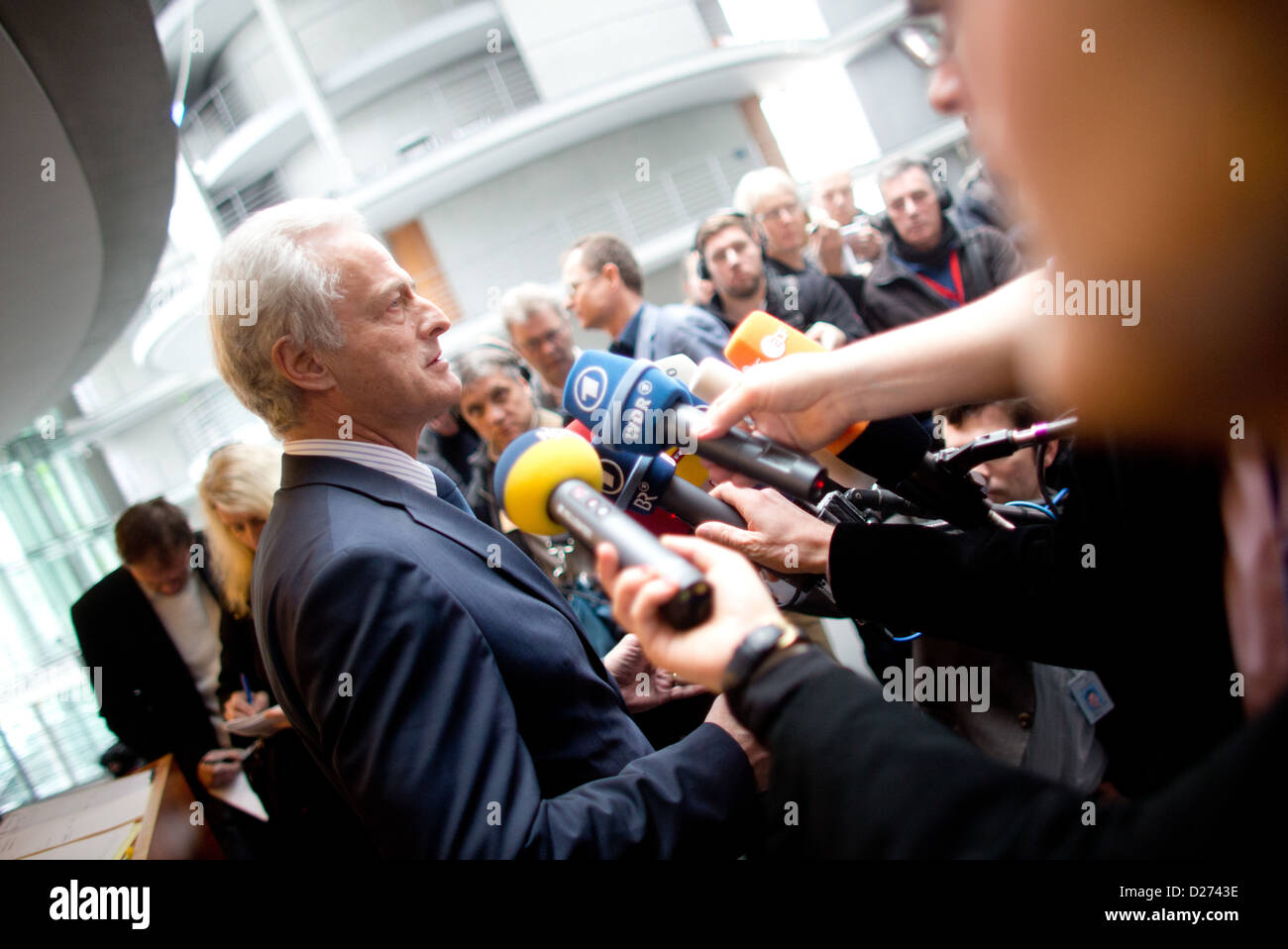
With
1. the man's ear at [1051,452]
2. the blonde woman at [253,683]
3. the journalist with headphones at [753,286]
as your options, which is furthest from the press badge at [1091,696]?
the blonde woman at [253,683]

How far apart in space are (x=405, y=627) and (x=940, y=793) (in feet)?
2.07

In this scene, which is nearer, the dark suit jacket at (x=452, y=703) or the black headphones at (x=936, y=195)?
the dark suit jacket at (x=452, y=703)

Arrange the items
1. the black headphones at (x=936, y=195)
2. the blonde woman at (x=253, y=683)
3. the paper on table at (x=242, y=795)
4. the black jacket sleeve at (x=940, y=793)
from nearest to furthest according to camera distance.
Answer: the black jacket sleeve at (x=940, y=793) → the blonde woman at (x=253, y=683) → the paper on table at (x=242, y=795) → the black headphones at (x=936, y=195)

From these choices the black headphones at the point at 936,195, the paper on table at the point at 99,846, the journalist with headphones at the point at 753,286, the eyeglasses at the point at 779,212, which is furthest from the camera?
the eyeglasses at the point at 779,212

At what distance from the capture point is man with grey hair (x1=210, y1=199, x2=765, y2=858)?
2.84 ft

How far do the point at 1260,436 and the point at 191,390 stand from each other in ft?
47.5

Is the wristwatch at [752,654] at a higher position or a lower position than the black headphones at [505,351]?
lower

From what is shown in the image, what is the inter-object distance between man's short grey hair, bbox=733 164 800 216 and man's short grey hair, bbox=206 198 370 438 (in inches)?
106

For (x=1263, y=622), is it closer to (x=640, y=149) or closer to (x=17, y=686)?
(x=17, y=686)

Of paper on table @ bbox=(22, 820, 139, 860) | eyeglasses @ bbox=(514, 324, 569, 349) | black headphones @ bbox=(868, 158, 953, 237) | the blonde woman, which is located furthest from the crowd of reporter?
black headphones @ bbox=(868, 158, 953, 237)

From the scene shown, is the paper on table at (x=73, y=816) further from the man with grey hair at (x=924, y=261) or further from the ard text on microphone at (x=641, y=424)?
the man with grey hair at (x=924, y=261)

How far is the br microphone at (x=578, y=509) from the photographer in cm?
65

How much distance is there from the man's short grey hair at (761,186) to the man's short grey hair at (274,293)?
8.85 ft
